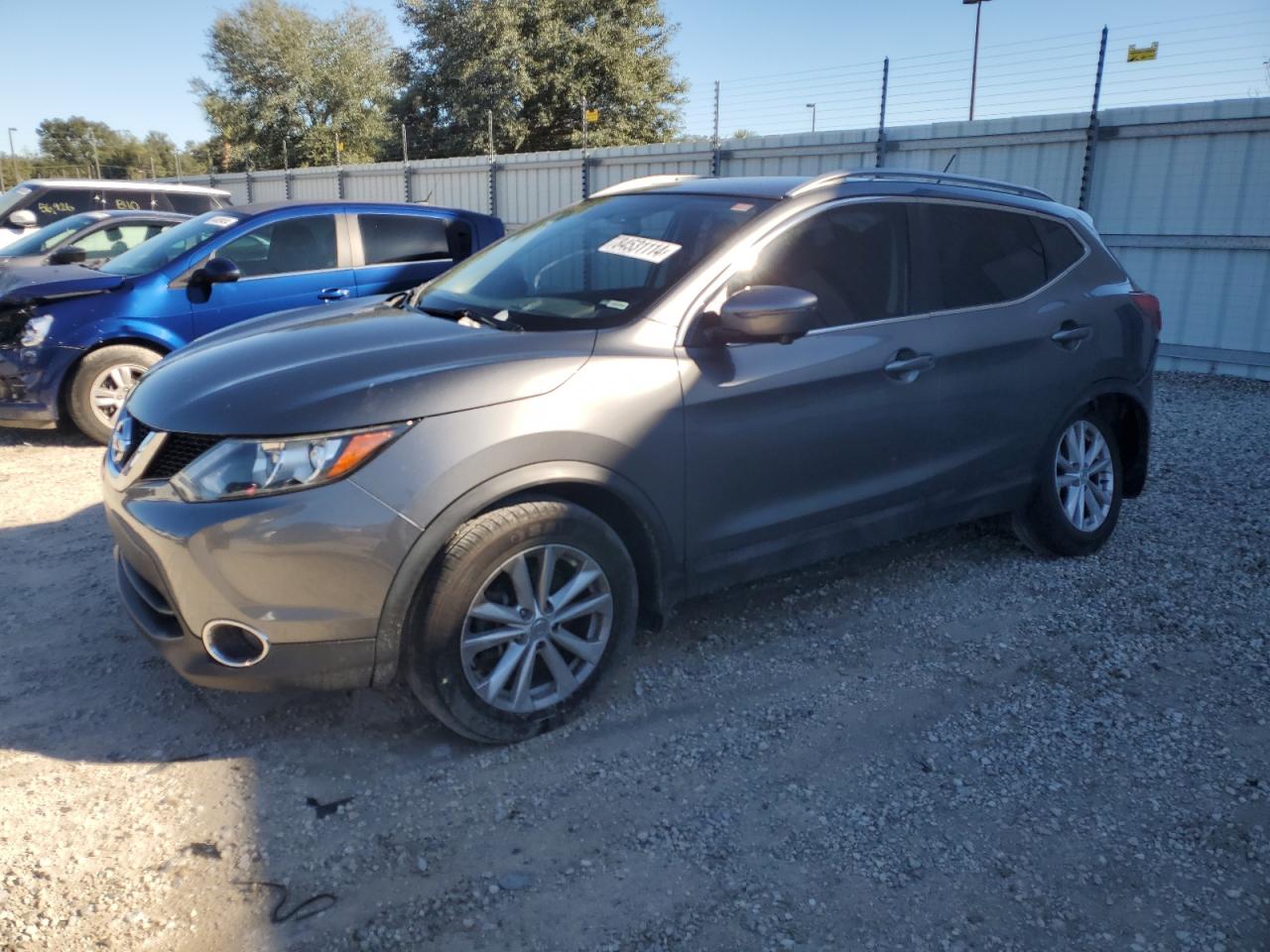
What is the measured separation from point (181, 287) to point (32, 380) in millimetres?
1080

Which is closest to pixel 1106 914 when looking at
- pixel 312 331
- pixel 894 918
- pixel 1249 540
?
pixel 894 918

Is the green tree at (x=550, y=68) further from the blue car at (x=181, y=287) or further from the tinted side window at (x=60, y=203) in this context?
the blue car at (x=181, y=287)

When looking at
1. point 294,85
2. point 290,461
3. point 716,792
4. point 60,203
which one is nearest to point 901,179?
point 716,792

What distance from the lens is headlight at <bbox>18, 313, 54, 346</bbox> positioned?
6062mm

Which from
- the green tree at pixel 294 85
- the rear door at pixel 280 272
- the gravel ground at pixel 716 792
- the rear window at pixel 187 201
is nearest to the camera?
the gravel ground at pixel 716 792

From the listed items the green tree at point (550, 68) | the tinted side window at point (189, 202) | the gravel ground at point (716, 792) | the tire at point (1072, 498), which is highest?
the green tree at point (550, 68)

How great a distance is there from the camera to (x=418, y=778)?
9.25 feet

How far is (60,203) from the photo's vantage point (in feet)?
39.8

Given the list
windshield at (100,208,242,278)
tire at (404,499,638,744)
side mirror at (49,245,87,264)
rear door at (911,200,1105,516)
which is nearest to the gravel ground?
tire at (404,499,638,744)

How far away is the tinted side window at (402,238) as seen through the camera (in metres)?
7.19

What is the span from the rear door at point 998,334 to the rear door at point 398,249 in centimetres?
440

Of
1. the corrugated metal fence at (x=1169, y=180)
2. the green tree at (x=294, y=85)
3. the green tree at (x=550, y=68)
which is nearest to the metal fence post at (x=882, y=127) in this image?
the corrugated metal fence at (x=1169, y=180)

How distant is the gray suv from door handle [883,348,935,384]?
0.01 metres

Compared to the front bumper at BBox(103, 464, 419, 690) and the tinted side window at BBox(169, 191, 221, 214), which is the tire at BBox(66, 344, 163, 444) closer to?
the front bumper at BBox(103, 464, 419, 690)
